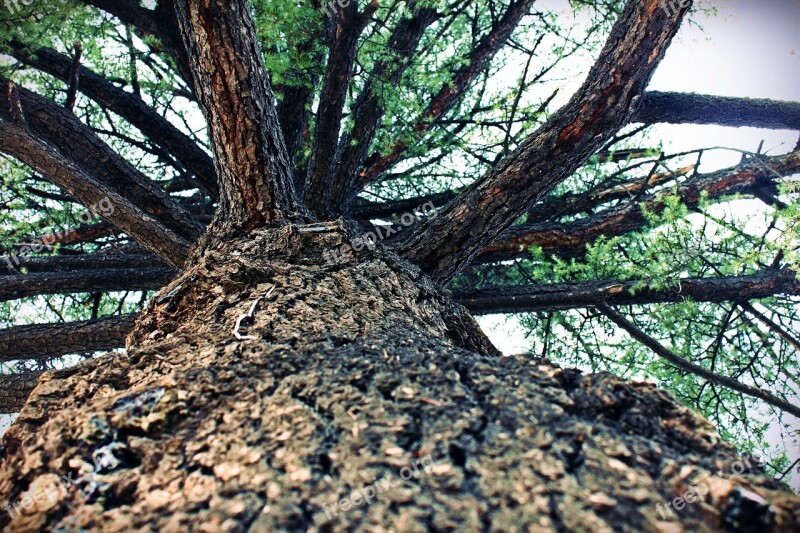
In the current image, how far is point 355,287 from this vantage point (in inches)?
79.4

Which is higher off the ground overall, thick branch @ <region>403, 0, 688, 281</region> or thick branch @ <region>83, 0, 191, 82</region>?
thick branch @ <region>83, 0, 191, 82</region>

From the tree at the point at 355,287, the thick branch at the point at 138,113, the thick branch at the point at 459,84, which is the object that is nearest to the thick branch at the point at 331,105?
the tree at the point at 355,287

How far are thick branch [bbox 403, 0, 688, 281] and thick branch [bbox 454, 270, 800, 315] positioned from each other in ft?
3.27

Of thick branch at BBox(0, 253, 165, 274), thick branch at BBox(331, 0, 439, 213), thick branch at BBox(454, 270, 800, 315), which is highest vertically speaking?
thick branch at BBox(331, 0, 439, 213)

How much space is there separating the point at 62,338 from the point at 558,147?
11.3 ft

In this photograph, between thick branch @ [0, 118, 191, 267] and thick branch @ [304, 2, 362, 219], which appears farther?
thick branch @ [0, 118, 191, 267]

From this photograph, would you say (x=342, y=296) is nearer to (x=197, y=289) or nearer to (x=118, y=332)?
(x=197, y=289)

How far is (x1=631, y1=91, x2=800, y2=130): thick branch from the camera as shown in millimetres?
3064

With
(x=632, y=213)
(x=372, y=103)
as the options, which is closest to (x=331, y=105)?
(x=372, y=103)

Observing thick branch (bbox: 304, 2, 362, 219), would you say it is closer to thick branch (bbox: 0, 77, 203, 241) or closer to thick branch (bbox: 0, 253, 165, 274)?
thick branch (bbox: 0, 77, 203, 241)

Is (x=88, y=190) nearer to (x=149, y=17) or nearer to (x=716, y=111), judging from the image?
(x=149, y=17)

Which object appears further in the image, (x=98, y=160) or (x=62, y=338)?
(x=98, y=160)

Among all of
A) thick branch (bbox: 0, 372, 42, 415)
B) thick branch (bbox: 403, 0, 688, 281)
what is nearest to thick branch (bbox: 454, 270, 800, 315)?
thick branch (bbox: 403, 0, 688, 281)

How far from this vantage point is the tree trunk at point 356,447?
2.62 ft
